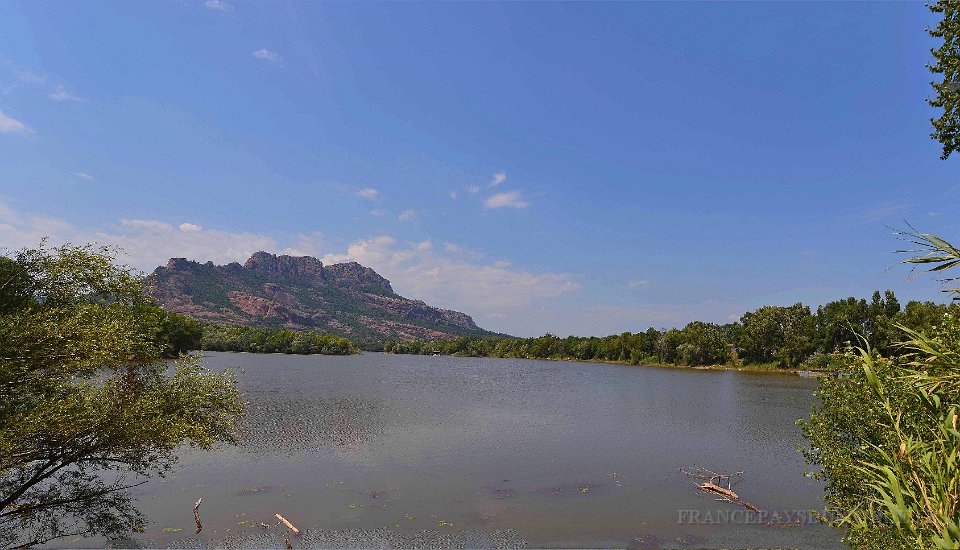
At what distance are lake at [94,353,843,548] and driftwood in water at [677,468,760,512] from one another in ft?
2.86

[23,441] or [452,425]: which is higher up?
[23,441]

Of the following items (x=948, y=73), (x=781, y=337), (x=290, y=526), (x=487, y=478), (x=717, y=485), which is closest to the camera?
(x=948, y=73)

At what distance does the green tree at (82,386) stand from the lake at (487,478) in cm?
827

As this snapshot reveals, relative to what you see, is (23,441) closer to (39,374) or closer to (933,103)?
(39,374)

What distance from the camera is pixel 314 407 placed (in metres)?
68.1

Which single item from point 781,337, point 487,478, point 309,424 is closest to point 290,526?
point 487,478

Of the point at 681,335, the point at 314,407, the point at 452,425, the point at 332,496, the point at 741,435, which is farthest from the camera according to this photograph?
the point at 681,335

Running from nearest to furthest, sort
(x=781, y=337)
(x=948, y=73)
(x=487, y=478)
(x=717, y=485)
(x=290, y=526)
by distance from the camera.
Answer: (x=948, y=73) < (x=290, y=526) < (x=717, y=485) < (x=487, y=478) < (x=781, y=337)

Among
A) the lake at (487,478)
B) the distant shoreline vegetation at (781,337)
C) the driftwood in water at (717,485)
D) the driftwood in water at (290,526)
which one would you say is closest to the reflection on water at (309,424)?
the lake at (487,478)

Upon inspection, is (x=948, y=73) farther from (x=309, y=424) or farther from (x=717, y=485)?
(x=309, y=424)

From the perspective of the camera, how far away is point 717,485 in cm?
3800

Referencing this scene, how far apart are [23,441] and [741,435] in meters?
61.8

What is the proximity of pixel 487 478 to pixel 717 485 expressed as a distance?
18348 millimetres

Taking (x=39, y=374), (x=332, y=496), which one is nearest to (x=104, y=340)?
(x=39, y=374)
